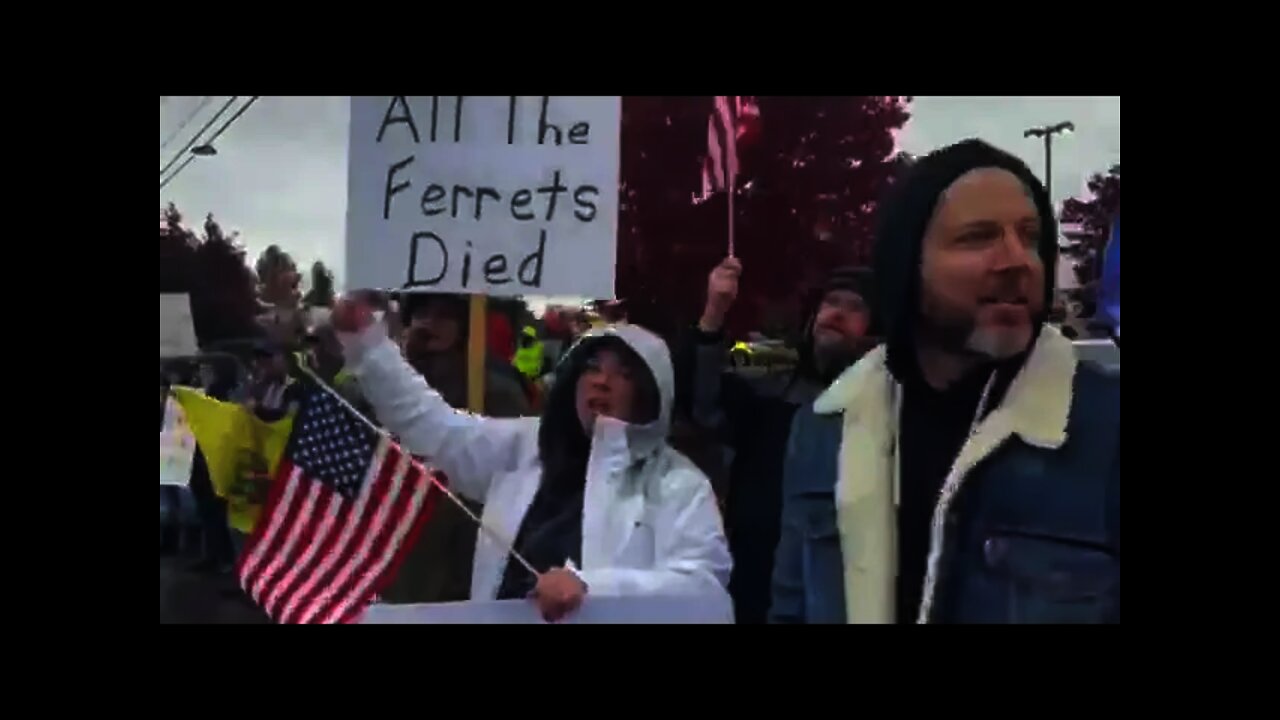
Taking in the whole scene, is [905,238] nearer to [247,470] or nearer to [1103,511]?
[1103,511]

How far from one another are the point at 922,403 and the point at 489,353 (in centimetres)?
129

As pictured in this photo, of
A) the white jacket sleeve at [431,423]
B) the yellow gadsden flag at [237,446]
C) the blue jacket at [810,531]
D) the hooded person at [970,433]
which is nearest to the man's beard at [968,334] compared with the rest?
the hooded person at [970,433]

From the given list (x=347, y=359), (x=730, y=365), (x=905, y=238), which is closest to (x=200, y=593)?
(x=347, y=359)

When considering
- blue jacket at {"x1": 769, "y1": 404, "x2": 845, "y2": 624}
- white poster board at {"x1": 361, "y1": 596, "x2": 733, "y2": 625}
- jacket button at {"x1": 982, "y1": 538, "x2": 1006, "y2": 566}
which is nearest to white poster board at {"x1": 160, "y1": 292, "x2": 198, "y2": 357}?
white poster board at {"x1": 361, "y1": 596, "x2": 733, "y2": 625}

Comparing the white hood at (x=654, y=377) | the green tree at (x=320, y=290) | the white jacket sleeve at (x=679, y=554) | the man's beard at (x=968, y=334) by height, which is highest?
the green tree at (x=320, y=290)

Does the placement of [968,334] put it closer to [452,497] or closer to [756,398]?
[756,398]

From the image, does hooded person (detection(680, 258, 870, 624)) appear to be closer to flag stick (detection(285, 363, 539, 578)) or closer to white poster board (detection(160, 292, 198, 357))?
flag stick (detection(285, 363, 539, 578))

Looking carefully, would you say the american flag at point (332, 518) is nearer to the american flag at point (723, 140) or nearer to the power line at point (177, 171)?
the power line at point (177, 171)

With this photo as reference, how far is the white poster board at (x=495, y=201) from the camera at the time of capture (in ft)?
12.5

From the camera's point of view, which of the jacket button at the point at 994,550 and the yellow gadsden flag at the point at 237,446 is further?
the yellow gadsden flag at the point at 237,446

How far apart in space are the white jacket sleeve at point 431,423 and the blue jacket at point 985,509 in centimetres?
87

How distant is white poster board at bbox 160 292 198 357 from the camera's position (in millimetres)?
3949

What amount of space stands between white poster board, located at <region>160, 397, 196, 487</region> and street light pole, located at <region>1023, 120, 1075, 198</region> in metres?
2.66

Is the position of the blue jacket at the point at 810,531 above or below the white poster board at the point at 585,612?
above
